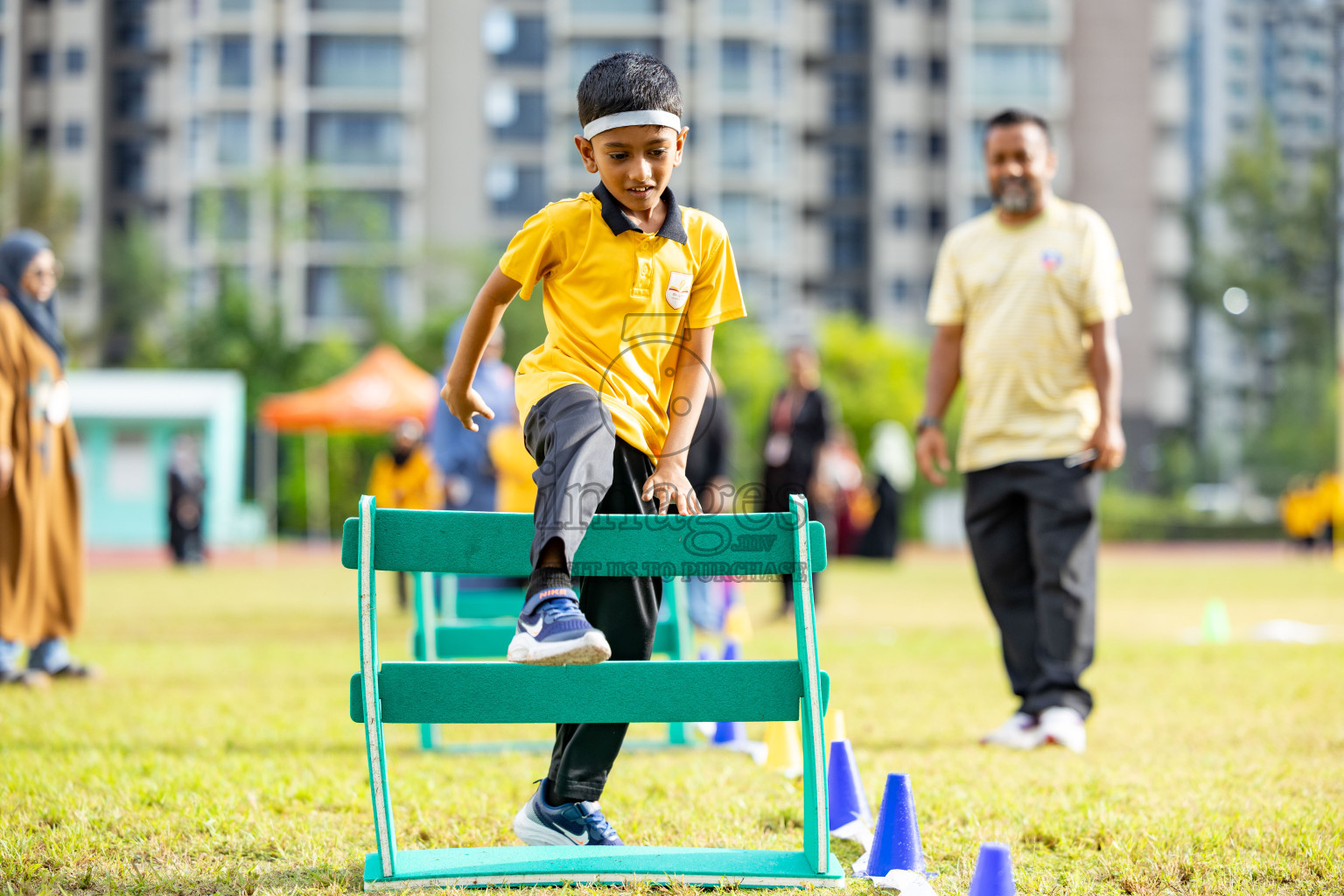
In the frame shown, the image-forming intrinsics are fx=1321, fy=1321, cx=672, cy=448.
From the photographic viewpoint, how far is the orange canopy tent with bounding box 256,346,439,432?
20891 mm

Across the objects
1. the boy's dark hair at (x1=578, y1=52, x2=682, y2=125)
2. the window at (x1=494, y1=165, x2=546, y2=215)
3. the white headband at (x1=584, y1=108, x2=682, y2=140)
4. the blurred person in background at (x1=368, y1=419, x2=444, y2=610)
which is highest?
the window at (x1=494, y1=165, x2=546, y2=215)

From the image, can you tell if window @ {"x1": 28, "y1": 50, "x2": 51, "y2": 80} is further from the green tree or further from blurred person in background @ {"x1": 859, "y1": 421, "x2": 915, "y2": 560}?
the green tree

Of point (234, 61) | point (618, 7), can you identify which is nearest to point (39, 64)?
point (234, 61)

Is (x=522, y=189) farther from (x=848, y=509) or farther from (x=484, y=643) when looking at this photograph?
(x=484, y=643)

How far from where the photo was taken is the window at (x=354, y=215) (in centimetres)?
4622

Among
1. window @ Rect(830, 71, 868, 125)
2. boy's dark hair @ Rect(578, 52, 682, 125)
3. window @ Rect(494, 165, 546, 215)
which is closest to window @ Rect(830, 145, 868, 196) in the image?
window @ Rect(830, 71, 868, 125)

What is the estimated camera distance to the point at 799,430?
10258mm

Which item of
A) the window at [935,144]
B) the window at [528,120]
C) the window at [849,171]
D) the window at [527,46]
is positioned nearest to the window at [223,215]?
the window at [528,120]

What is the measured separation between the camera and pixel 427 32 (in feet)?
167

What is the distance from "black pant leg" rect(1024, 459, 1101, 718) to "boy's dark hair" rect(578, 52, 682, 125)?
8.44 ft

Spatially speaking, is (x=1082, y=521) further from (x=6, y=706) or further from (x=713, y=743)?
(x=6, y=706)

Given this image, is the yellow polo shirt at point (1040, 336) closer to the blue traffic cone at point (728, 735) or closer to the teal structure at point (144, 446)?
the blue traffic cone at point (728, 735)

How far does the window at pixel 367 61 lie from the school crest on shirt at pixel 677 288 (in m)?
49.5

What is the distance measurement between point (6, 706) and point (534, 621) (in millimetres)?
3869
